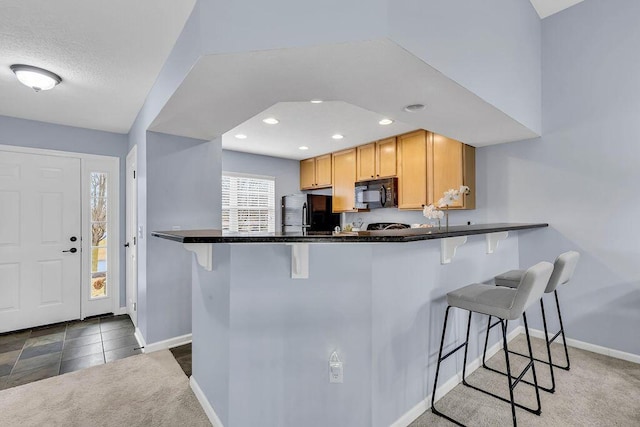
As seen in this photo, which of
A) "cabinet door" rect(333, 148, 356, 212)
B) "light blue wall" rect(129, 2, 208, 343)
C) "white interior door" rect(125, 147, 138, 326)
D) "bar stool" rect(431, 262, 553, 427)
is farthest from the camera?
"cabinet door" rect(333, 148, 356, 212)

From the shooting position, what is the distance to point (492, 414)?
6.03 ft

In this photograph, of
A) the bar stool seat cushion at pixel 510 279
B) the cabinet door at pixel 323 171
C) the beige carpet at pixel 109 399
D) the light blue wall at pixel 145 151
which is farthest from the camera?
the cabinet door at pixel 323 171

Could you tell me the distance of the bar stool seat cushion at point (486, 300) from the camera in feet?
5.39

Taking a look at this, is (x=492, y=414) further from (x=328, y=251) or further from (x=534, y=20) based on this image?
(x=534, y=20)

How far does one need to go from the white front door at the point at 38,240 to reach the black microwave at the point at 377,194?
374cm

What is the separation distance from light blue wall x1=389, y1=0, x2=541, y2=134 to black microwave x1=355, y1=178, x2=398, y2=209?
68.7 inches

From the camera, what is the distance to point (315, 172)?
5.49 meters

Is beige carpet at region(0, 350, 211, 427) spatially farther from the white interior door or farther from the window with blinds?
the window with blinds

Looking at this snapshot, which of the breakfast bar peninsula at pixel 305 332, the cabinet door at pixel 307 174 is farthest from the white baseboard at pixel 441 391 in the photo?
the cabinet door at pixel 307 174

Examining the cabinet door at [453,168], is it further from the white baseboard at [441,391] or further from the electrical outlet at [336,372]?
the electrical outlet at [336,372]

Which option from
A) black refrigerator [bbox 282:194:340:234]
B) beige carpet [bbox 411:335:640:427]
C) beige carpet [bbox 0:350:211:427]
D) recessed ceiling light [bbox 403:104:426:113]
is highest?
recessed ceiling light [bbox 403:104:426:113]

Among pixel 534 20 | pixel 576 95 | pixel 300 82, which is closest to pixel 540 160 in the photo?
pixel 576 95

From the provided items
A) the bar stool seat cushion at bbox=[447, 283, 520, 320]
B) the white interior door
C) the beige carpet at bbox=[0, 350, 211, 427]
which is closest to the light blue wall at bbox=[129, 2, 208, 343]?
the white interior door

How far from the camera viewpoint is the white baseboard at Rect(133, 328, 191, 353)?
2.82 metres
